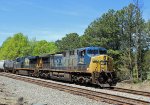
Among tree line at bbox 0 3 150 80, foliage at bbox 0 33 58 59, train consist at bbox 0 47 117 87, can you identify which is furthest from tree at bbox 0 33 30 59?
train consist at bbox 0 47 117 87

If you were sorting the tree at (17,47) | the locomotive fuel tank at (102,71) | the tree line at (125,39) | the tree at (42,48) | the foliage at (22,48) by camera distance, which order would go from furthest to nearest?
the tree at (42,48) → the foliage at (22,48) → the tree at (17,47) → the tree line at (125,39) → the locomotive fuel tank at (102,71)

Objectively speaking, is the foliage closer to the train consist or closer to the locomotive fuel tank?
the train consist

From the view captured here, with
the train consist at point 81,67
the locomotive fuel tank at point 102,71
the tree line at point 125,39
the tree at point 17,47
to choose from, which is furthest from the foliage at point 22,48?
the locomotive fuel tank at point 102,71

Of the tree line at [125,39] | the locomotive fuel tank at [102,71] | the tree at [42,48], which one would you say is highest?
the tree at [42,48]

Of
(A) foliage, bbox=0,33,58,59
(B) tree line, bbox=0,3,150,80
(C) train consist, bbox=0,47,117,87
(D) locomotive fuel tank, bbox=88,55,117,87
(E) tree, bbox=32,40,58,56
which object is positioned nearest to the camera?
(D) locomotive fuel tank, bbox=88,55,117,87

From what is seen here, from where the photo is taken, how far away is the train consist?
24922 mm

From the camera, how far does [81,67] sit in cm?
2705

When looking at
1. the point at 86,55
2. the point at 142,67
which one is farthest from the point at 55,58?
the point at 142,67

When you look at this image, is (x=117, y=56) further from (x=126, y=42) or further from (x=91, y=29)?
(x=91, y=29)

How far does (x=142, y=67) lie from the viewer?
43406mm

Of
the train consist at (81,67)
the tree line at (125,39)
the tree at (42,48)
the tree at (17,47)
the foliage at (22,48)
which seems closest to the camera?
the train consist at (81,67)

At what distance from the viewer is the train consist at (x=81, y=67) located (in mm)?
24922

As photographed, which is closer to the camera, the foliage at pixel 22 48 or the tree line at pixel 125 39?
the tree line at pixel 125 39

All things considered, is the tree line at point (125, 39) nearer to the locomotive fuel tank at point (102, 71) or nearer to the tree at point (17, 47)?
the locomotive fuel tank at point (102, 71)
